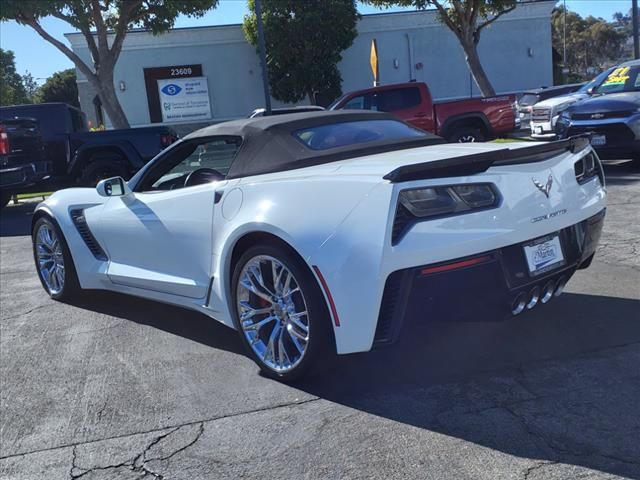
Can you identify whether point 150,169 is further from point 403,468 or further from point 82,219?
point 403,468

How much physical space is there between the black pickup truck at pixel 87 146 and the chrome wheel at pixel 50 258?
6684 mm

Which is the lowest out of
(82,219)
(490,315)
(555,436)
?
(555,436)

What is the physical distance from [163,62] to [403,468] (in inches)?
1029

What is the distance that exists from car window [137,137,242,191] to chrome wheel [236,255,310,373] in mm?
972

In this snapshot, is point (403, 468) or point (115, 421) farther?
point (115, 421)

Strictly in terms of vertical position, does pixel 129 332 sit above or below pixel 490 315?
below

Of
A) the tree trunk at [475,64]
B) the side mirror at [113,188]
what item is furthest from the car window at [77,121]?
the tree trunk at [475,64]

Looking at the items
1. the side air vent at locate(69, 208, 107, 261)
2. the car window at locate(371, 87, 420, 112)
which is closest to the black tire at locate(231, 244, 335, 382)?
the side air vent at locate(69, 208, 107, 261)

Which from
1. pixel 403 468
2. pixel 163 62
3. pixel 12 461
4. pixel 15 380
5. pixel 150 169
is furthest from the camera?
pixel 163 62

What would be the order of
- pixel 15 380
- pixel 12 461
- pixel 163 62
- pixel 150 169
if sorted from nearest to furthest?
1. pixel 12 461
2. pixel 15 380
3. pixel 150 169
4. pixel 163 62

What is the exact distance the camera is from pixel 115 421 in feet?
11.4

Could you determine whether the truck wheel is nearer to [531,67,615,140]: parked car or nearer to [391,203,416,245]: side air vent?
[531,67,615,140]: parked car

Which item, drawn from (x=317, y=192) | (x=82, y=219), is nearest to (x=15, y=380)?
(x=82, y=219)

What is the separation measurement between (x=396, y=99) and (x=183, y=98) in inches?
571
